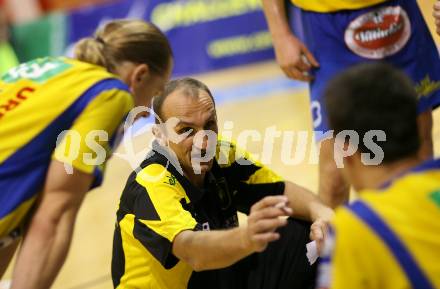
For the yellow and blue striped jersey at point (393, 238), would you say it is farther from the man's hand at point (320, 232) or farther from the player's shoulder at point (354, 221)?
the man's hand at point (320, 232)

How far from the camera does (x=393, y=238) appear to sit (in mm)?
1602

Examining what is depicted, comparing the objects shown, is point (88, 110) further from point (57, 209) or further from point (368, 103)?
point (368, 103)

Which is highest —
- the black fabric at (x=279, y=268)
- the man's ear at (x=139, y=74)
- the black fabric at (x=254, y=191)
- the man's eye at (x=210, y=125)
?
the man's ear at (x=139, y=74)

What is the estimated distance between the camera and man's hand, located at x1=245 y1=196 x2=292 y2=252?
6.55ft

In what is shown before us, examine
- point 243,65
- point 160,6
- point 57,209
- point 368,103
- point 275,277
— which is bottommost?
point 243,65

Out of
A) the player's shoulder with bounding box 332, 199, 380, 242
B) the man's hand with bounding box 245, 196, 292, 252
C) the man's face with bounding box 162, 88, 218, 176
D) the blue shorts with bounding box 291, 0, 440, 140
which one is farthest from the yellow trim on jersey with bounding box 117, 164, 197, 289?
the player's shoulder with bounding box 332, 199, 380, 242

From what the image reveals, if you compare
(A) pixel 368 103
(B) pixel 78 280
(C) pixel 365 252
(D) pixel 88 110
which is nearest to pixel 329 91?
(A) pixel 368 103

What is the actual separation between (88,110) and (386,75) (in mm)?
1110

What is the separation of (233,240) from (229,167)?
2.67 feet

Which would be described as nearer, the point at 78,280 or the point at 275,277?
the point at 275,277

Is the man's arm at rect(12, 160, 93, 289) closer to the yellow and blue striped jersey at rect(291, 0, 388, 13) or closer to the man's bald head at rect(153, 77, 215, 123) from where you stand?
the man's bald head at rect(153, 77, 215, 123)

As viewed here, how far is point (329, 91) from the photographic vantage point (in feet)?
5.83

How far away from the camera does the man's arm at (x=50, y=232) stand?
2438 mm

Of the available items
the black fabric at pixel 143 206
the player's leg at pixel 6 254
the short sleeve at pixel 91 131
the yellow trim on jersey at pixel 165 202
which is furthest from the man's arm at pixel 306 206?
the player's leg at pixel 6 254
